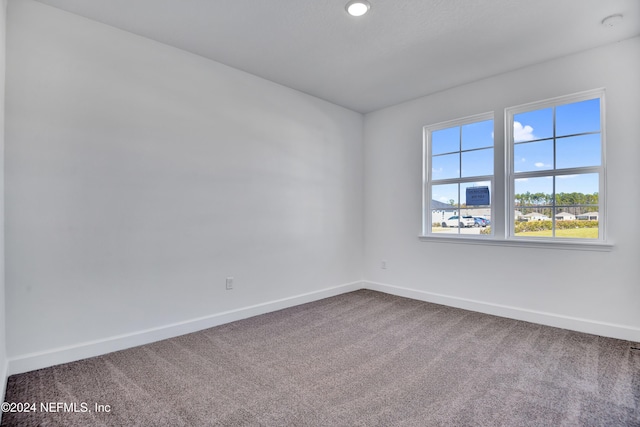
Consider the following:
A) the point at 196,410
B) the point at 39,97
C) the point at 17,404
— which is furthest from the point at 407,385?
the point at 39,97

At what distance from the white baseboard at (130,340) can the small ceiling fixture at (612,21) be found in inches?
149

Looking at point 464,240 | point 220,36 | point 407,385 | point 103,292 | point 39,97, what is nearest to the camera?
point 407,385

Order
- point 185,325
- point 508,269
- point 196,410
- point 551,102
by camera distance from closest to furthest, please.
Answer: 1. point 196,410
2. point 185,325
3. point 551,102
4. point 508,269

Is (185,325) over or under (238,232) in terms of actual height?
under

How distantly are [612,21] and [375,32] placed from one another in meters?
1.82

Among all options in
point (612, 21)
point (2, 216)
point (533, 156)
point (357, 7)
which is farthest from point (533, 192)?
point (2, 216)

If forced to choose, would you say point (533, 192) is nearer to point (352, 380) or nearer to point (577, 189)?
point (577, 189)

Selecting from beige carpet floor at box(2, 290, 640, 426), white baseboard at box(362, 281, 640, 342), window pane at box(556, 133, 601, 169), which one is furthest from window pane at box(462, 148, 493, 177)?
beige carpet floor at box(2, 290, 640, 426)

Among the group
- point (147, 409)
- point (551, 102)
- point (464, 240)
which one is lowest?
point (147, 409)

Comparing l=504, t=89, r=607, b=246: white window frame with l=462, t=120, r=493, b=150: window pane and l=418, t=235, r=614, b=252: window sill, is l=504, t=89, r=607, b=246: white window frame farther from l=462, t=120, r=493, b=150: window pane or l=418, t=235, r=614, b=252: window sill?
l=462, t=120, r=493, b=150: window pane

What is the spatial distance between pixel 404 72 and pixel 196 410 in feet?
11.3

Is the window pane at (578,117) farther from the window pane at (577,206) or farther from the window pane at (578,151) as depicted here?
the window pane at (577,206)

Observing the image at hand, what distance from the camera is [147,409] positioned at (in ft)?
5.83

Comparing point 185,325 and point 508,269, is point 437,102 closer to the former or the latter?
point 508,269
